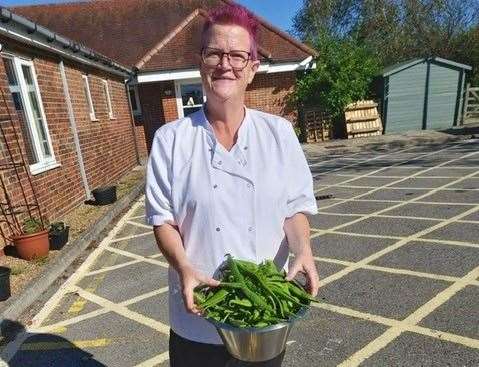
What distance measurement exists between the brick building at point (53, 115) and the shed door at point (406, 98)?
38.3ft

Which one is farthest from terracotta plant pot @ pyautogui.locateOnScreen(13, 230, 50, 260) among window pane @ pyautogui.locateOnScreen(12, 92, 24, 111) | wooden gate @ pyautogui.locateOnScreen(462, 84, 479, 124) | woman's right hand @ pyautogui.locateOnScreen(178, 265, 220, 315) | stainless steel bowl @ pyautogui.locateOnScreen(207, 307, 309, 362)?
wooden gate @ pyautogui.locateOnScreen(462, 84, 479, 124)

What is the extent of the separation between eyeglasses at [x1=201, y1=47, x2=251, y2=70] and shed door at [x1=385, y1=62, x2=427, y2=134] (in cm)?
1763

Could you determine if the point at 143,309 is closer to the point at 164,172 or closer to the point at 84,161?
the point at 164,172

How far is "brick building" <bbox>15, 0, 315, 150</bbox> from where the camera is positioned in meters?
16.2

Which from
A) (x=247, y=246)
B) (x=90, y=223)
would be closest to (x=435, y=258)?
(x=247, y=246)

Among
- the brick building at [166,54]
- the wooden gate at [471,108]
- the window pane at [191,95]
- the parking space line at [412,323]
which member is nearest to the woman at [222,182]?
the parking space line at [412,323]

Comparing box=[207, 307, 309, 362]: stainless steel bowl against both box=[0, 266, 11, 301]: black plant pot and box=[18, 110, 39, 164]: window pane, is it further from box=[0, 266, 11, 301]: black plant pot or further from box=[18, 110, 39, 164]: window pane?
box=[18, 110, 39, 164]: window pane

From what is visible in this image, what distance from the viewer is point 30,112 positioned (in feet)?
24.4

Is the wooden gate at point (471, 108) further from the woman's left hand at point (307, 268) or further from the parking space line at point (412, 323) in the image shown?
the woman's left hand at point (307, 268)

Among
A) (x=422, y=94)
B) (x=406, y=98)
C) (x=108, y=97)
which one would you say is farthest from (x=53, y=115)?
(x=422, y=94)

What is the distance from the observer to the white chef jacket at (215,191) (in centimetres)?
176

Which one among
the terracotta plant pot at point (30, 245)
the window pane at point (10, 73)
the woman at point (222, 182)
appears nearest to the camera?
the woman at point (222, 182)

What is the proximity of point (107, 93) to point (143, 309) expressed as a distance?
10.1 m

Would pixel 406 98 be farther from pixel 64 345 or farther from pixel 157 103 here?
pixel 64 345
